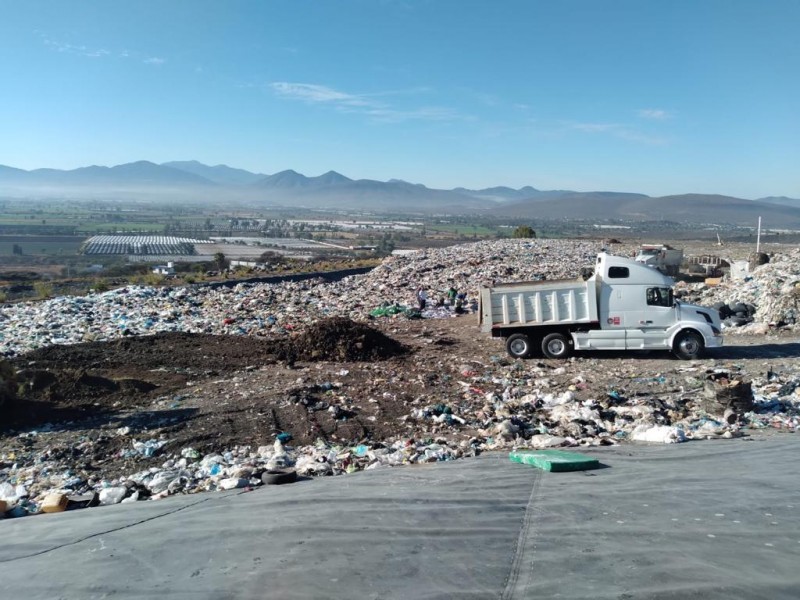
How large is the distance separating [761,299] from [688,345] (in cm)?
436

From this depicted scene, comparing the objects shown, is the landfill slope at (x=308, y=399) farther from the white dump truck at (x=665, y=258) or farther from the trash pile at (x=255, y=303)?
the white dump truck at (x=665, y=258)

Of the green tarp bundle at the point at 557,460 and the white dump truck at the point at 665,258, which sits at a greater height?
the white dump truck at the point at 665,258

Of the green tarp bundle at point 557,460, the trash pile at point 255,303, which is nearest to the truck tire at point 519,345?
the trash pile at point 255,303

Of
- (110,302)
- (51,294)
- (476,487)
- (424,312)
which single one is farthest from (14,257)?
(476,487)

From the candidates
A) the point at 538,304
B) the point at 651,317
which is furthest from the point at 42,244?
the point at 651,317

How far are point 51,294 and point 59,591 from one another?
2045 centimetres

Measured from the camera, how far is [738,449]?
7.20 meters

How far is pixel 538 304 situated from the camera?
12.5 metres

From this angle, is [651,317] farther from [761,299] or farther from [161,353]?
[161,353]

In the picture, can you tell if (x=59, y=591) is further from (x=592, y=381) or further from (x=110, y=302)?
(x=110, y=302)

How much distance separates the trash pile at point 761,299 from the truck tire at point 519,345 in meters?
5.05

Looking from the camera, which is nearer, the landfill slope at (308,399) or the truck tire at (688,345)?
the landfill slope at (308,399)

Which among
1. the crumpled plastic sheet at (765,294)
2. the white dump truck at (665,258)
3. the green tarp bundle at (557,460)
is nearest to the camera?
the green tarp bundle at (557,460)

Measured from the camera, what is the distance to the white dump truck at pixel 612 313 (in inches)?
478
